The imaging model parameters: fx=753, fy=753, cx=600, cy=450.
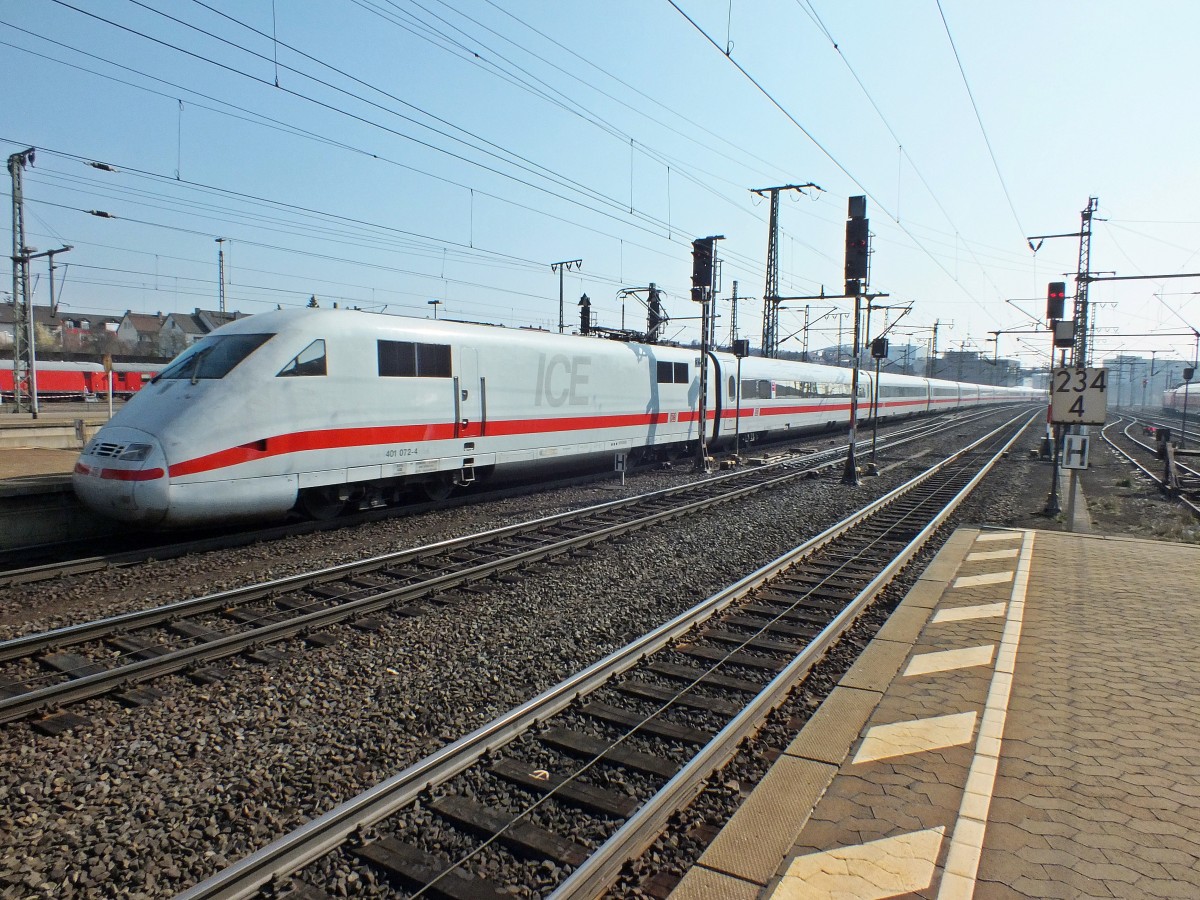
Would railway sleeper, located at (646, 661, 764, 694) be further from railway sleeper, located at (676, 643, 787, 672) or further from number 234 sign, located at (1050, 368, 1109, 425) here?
number 234 sign, located at (1050, 368, 1109, 425)

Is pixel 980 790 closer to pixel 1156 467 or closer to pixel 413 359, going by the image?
pixel 413 359

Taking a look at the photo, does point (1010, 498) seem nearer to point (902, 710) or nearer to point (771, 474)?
point (771, 474)

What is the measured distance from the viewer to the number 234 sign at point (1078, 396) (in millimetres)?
11414

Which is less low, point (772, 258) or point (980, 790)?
point (772, 258)

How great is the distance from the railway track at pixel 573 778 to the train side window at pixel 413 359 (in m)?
6.32

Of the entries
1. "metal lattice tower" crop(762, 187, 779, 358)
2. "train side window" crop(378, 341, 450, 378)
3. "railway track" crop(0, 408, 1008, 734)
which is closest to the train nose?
"railway track" crop(0, 408, 1008, 734)

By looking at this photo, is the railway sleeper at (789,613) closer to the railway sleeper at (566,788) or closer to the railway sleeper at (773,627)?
the railway sleeper at (773,627)

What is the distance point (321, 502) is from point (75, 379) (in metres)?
44.9

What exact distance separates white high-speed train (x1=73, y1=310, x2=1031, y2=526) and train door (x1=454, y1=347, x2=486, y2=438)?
0.09 feet

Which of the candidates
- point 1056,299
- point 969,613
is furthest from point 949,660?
point 1056,299

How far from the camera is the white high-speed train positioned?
884 centimetres

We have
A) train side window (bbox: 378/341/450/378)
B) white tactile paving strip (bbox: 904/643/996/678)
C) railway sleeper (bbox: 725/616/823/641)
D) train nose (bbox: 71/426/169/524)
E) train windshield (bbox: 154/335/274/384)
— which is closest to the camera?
white tactile paving strip (bbox: 904/643/996/678)

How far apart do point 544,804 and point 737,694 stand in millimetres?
1950

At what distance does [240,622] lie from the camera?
672 cm
